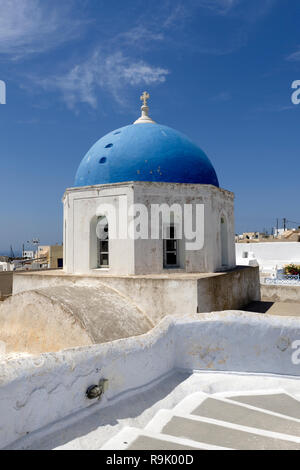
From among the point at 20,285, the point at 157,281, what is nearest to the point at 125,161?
the point at 157,281

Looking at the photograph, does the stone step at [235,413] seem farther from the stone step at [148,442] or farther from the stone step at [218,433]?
the stone step at [148,442]

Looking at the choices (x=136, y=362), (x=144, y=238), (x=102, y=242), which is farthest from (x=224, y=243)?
(x=136, y=362)

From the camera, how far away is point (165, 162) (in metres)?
8.21

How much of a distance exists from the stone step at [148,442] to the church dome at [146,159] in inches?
230

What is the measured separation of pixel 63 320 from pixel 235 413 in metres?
3.17

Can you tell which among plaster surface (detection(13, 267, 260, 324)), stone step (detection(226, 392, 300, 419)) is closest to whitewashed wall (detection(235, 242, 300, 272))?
plaster surface (detection(13, 267, 260, 324))

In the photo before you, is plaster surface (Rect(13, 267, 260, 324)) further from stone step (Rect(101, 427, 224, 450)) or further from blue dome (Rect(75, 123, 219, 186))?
stone step (Rect(101, 427, 224, 450))

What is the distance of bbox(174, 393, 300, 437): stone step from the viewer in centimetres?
317

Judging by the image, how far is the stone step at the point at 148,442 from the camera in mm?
2762

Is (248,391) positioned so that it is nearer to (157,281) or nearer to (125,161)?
(157,281)

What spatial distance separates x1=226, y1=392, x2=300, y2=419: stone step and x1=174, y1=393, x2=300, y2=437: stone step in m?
0.09

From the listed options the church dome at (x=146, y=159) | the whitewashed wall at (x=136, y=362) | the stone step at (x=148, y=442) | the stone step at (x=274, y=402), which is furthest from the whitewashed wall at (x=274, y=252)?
the stone step at (x=148, y=442)

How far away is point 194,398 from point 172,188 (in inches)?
198

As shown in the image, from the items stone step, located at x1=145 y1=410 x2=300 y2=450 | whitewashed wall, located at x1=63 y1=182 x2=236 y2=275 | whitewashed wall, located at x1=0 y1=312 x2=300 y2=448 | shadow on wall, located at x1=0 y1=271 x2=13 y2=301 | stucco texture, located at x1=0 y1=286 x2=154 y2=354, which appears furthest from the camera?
shadow on wall, located at x1=0 y1=271 x2=13 y2=301
